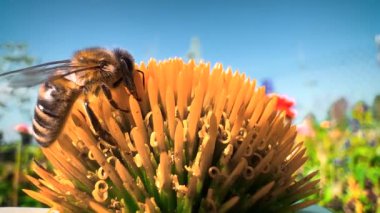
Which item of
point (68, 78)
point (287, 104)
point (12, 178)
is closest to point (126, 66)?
point (68, 78)

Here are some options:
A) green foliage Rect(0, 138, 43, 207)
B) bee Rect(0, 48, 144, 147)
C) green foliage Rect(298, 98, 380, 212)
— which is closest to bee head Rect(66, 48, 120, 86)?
bee Rect(0, 48, 144, 147)

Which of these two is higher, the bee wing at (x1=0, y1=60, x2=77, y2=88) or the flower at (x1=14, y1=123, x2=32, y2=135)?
the flower at (x1=14, y1=123, x2=32, y2=135)

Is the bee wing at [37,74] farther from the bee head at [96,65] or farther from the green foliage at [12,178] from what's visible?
the green foliage at [12,178]

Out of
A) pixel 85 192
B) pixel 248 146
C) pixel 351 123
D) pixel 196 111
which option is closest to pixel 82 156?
pixel 85 192

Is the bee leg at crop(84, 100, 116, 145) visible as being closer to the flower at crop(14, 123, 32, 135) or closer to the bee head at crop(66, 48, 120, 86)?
the bee head at crop(66, 48, 120, 86)

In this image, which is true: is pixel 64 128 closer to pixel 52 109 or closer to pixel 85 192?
pixel 52 109

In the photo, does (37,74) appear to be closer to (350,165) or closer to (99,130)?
(99,130)

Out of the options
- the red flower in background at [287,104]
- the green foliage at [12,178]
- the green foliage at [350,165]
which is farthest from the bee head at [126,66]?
the red flower in background at [287,104]
